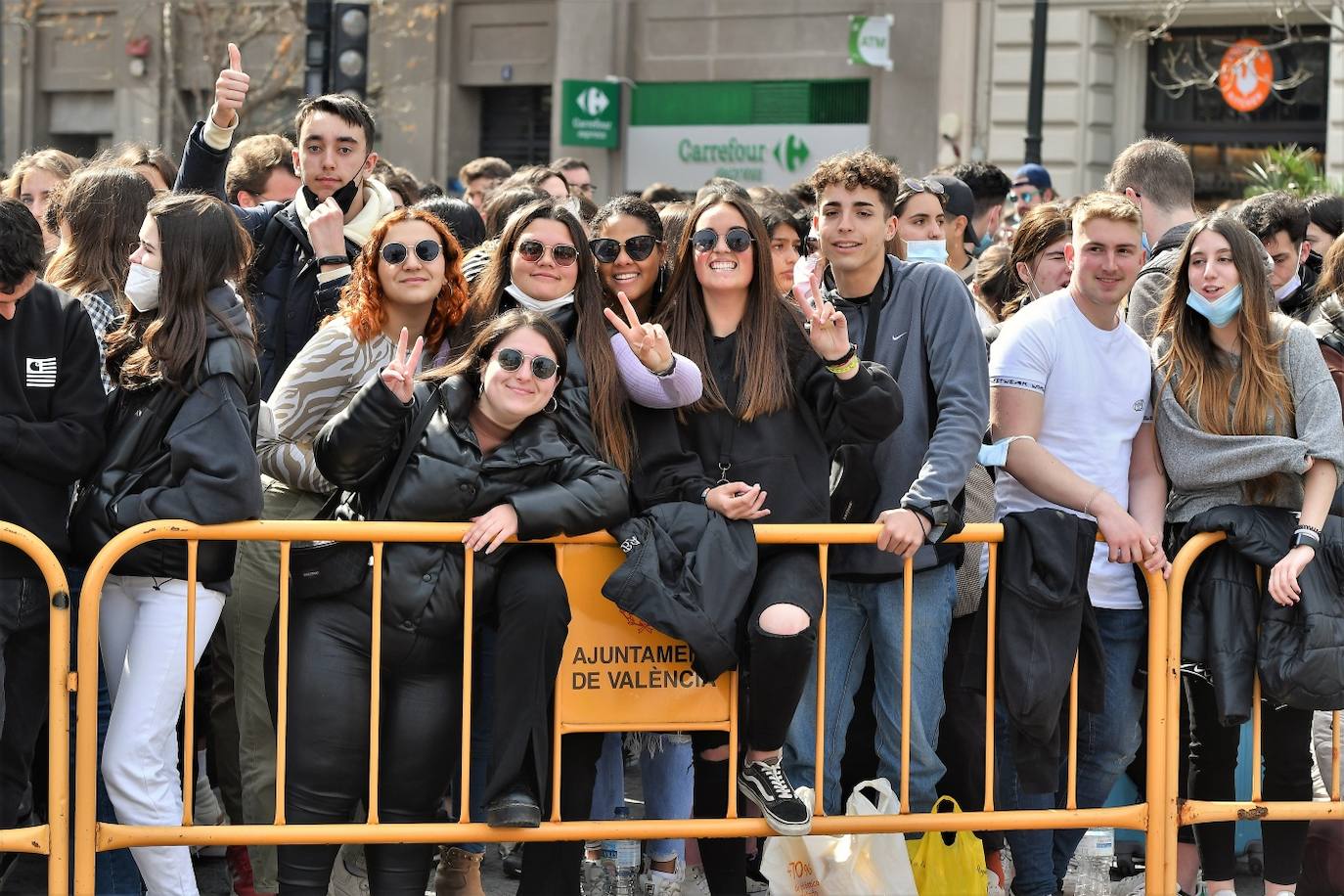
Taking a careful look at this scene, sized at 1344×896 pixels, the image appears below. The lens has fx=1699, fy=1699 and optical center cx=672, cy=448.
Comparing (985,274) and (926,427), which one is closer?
(926,427)

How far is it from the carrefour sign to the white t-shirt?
16.7m

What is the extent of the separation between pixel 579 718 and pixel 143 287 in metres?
1.76

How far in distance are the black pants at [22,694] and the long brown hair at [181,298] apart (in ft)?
2.24

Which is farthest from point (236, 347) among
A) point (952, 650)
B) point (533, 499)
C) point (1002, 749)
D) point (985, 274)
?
point (985, 274)

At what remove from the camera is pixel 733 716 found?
16.4 feet

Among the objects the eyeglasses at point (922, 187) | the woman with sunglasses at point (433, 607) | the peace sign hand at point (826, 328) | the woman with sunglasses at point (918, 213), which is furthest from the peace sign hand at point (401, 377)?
the eyeglasses at point (922, 187)

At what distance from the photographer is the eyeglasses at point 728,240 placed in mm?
5074

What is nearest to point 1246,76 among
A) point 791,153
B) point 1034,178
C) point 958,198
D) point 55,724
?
point 791,153

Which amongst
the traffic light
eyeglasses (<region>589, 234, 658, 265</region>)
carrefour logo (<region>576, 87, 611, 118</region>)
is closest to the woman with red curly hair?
eyeglasses (<region>589, 234, 658, 265</region>)

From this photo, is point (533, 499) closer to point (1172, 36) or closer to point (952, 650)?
point (952, 650)

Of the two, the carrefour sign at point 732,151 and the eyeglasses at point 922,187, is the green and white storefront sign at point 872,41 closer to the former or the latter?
the carrefour sign at point 732,151

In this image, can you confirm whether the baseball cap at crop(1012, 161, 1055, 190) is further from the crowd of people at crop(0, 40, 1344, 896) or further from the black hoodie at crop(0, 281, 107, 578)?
the black hoodie at crop(0, 281, 107, 578)

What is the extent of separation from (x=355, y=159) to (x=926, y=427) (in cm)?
251

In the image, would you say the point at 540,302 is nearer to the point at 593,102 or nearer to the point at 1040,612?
the point at 1040,612
